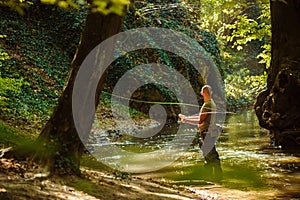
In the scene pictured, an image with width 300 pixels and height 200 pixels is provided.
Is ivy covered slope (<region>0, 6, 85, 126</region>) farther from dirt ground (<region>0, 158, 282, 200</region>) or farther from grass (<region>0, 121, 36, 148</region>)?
dirt ground (<region>0, 158, 282, 200</region>)

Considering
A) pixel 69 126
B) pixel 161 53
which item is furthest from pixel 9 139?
pixel 161 53

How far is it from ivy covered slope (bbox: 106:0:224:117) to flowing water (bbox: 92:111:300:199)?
558 centimetres

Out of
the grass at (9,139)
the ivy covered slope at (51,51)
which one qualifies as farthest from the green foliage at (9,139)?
the ivy covered slope at (51,51)

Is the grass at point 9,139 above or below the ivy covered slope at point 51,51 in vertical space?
below

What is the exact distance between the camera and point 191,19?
88.3 ft

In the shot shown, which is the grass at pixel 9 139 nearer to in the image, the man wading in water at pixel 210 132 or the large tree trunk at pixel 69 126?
the large tree trunk at pixel 69 126

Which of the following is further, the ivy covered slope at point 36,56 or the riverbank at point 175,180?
the ivy covered slope at point 36,56

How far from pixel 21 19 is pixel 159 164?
14.0 m

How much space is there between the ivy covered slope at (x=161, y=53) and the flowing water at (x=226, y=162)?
5.58m

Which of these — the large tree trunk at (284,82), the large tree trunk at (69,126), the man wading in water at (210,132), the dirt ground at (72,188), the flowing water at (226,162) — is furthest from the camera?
the large tree trunk at (284,82)

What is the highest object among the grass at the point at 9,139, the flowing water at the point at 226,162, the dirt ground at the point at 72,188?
the grass at the point at 9,139

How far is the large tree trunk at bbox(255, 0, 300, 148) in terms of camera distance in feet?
38.2

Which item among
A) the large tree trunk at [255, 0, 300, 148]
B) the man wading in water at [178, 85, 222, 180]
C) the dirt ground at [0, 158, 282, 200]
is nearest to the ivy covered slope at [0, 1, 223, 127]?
the man wading in water at [178, 85, 222, 180]

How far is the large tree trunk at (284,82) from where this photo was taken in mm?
11641
